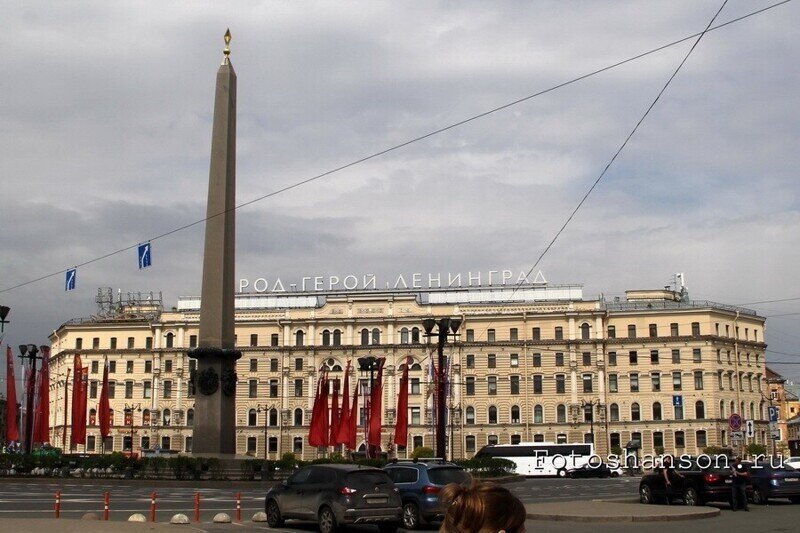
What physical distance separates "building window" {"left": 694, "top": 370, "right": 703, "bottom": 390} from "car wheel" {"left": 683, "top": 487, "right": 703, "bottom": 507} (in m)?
63.3

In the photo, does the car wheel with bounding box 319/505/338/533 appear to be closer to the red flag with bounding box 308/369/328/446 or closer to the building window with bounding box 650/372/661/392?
the red flag with bounding box 308/369/328/446

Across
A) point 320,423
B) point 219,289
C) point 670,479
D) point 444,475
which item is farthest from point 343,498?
point 320,423

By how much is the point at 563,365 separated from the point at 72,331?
47.9 meters

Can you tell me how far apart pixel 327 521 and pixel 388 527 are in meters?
1.24

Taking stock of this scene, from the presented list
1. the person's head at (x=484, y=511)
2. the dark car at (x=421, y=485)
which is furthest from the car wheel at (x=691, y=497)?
the person's head at (x=484, y=511)

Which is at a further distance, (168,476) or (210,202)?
(168,476)

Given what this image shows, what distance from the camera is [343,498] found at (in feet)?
61.1

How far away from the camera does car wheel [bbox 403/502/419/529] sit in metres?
20.8

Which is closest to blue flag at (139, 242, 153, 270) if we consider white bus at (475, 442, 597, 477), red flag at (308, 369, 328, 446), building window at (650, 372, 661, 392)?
red flag at (308, 369, 328, 446)

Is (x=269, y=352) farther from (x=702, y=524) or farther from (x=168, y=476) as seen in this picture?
(x=702, y=524)

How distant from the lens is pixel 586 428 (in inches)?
3460

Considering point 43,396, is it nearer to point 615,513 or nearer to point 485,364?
point 615,513

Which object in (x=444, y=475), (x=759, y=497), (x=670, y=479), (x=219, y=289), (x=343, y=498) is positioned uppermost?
(x=219, y=289)

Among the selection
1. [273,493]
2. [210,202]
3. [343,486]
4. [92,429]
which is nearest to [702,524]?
[343,486]
